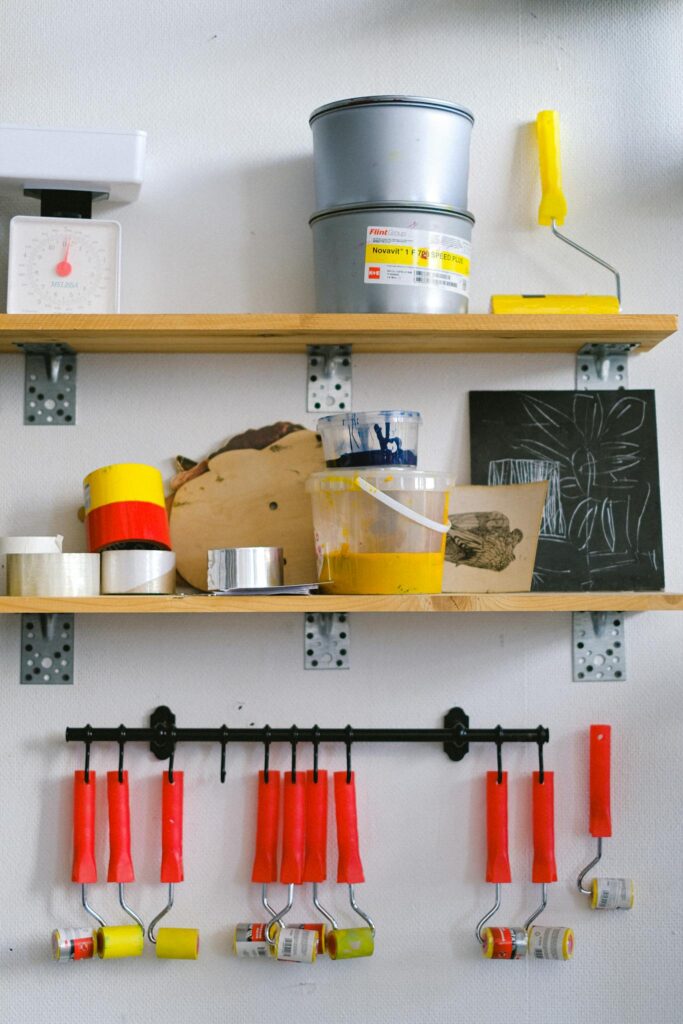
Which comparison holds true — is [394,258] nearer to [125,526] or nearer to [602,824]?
[125,526]

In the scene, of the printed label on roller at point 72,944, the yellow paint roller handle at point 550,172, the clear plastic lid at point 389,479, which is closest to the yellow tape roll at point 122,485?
the clear plastic lid at point 389,479

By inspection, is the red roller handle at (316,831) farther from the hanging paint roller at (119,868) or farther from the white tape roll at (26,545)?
the white tape roll at (26,545)

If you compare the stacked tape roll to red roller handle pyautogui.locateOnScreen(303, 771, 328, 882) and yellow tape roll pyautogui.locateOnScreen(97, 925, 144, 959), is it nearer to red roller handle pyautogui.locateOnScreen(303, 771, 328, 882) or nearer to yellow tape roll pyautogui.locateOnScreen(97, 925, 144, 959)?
red roller handle pyautogui.locateOnScreen(303, 771, 328, 882)

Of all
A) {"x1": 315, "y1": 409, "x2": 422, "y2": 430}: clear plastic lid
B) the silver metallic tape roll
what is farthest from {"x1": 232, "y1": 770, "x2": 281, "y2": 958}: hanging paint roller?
{"x1": 315, "y1": 409, "x2": 422, "y2": 430}: clear plastic lid

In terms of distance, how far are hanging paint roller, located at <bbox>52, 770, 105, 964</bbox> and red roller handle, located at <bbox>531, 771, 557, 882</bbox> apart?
0.66 meters

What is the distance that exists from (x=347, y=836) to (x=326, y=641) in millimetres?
290

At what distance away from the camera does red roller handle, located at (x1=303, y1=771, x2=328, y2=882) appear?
5.04 feet

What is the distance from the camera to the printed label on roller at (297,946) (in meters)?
1.50

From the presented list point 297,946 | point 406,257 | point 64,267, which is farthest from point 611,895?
point 64,267

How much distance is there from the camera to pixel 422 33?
1681 mm

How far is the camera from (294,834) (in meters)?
1.54

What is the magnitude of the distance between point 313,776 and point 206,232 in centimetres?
87

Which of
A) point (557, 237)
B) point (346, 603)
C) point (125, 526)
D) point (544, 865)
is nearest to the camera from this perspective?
point (346, 603)

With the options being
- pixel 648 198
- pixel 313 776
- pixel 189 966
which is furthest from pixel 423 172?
pixel 189 966
